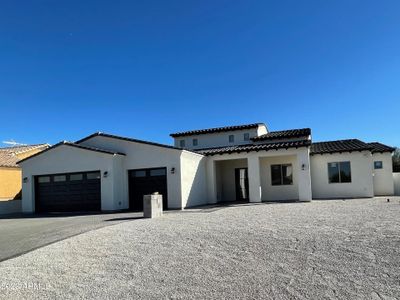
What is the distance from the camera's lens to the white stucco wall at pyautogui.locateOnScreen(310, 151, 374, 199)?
73.0ft

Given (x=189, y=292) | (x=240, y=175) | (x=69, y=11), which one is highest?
(x=69, y=11)

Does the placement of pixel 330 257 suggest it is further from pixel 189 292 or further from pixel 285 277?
pixel 189 292

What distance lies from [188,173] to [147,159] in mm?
2429

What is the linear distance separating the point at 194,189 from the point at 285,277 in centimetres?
1500

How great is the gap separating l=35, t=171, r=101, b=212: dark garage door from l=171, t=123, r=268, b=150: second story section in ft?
31.3

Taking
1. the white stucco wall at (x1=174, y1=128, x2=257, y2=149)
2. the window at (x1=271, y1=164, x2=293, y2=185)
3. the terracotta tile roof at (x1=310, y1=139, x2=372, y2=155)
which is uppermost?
the white stucco wall at (x1=174, y1=128, x2=257, y2=149)

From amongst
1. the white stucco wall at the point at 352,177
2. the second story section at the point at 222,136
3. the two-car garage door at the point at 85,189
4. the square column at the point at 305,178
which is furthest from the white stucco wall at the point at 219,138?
the two-car garage door at the point at 85,189

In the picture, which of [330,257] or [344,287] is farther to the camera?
[330,257]

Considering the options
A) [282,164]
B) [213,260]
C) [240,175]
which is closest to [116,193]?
[240,175]

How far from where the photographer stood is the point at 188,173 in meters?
20.5

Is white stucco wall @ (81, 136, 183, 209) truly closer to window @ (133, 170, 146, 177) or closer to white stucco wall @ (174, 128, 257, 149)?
window @ (133, 170, 146, 177)

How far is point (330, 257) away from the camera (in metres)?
7.11

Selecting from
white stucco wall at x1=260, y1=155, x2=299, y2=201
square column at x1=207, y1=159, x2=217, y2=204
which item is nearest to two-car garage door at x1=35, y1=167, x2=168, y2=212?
square column at x1=207, y1=159, x2=217, y2=204

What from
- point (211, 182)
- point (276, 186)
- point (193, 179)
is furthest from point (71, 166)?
point (276, 186)
